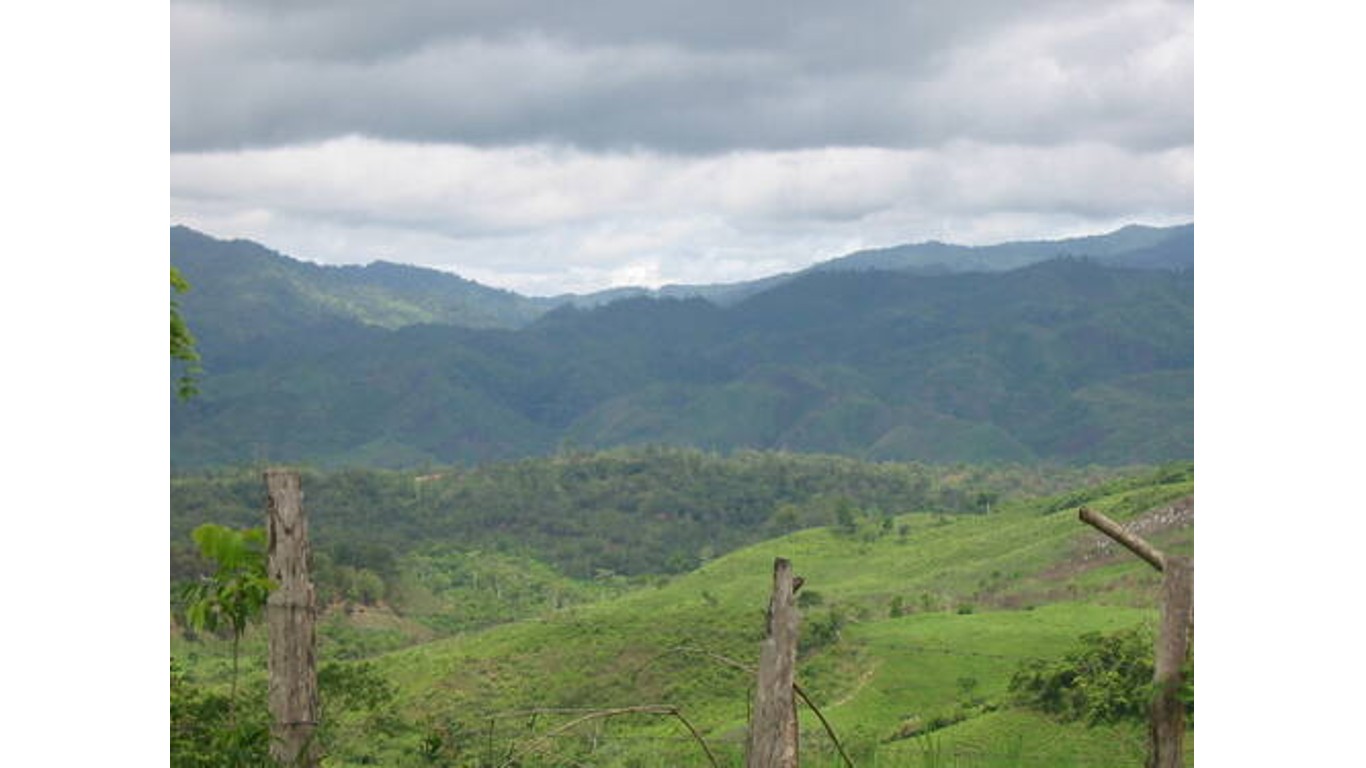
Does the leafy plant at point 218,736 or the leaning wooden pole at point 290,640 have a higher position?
the leaning wooden pole at point 290,640

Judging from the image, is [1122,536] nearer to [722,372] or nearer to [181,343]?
[181,343]

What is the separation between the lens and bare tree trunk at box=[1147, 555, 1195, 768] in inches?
125

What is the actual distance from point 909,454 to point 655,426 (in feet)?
84.0

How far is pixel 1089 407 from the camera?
111 metres

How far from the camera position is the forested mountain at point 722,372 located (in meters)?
108

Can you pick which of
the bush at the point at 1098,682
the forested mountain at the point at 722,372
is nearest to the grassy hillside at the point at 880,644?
the bush at the point at 1098,682

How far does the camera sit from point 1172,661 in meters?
3.25

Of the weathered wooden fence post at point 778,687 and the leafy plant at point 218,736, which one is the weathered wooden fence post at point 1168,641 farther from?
the leafy plant at point 218,736

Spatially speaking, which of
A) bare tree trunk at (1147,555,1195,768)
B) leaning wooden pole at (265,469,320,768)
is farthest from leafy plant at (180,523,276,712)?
bare tree trunk at (1147,555,1195,768)

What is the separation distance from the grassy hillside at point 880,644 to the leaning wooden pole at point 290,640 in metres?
4.96

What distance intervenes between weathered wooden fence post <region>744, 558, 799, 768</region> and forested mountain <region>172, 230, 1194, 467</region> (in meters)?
90.2
